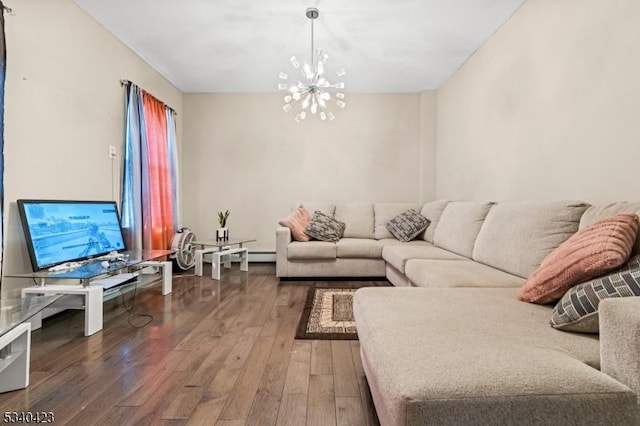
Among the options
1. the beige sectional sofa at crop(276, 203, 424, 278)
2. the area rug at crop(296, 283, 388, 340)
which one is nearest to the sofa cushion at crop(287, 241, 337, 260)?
the beige sectional sofa at crop(276, 203, 424, 278)

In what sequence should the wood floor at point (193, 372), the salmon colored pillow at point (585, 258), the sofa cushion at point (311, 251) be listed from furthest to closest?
the sofa cushion at point (311, 251) < the wood floor at point (193, 372) < the salmon colored pillow at point (585, 258)

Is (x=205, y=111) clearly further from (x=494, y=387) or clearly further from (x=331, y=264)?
(x=494, y=387)

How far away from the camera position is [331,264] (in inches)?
146

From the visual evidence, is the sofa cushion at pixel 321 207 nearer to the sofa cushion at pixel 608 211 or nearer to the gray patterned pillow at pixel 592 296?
the sofa cushion at pixel 608 211

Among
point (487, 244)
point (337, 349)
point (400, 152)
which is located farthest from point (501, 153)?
point (337, 349)

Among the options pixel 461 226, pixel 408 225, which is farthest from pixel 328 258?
pixel 461 226

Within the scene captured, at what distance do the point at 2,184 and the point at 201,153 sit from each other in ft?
9.53

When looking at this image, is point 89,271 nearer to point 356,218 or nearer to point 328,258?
point 328,258

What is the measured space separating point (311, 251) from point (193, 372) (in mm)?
2119

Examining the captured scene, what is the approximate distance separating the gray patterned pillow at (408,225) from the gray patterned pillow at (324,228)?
690 mm

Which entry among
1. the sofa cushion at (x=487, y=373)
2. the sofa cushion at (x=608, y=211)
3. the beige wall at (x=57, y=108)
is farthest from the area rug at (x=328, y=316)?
the beige wall at (x=57, y=108)

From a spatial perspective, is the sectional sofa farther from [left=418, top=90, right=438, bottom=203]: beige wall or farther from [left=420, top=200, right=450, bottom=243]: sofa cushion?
[left=418, top=90, right=438, bottom=203]: beige wall

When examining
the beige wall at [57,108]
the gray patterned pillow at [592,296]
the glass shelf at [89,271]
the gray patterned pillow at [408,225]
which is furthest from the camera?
the gray patterned pillow at [408,225]

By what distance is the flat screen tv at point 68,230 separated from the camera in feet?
7.14
